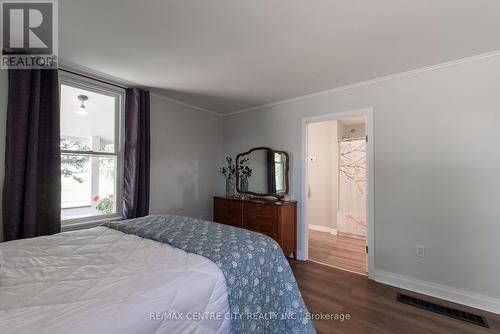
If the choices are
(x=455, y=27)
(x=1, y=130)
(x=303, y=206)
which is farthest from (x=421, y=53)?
(x=1, y=130)

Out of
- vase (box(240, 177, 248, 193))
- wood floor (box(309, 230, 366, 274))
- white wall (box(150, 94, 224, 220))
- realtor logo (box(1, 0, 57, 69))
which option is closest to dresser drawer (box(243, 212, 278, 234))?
vase (box(240, 177, 248, 193))

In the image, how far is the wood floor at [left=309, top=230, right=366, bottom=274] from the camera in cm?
316

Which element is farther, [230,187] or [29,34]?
[230,187]

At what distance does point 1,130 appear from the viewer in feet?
6.93

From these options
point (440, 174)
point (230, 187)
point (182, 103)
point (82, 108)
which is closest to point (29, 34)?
point (82, 108)

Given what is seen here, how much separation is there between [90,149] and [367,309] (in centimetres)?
342

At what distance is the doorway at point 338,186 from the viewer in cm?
434

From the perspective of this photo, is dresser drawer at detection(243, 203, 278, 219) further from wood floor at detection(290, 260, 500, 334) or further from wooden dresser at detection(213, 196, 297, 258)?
wood floor at detection(290, 260, 500, 334)

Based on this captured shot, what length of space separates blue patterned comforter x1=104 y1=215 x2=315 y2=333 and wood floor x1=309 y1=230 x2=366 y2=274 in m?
1.80

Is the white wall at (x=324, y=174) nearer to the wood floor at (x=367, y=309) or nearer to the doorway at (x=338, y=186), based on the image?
the doorway at (x=338, y=186)

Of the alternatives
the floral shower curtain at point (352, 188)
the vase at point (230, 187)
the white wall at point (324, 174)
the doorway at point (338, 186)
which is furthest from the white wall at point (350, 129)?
the vase at point (230, 187)

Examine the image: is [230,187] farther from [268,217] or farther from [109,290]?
[109,290]

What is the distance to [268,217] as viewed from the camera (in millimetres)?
3221

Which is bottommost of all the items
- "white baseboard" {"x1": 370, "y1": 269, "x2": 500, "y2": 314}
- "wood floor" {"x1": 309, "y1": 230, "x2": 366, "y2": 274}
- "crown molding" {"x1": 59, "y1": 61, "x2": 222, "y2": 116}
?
"wood floor" {"x1": 309, "y1": 230, "x2": 366, "y2": 274}
